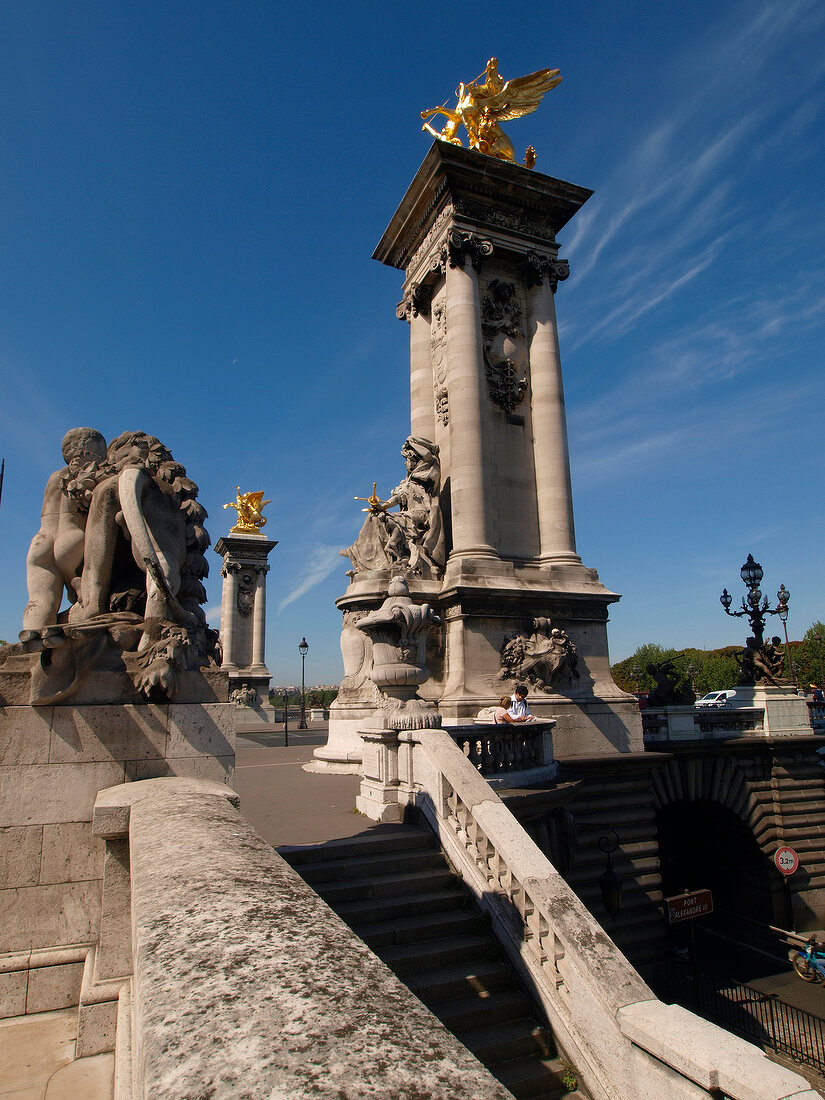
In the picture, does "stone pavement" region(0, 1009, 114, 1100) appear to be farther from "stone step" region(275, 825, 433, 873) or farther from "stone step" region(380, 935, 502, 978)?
"stone step" region(275, 825, 433, 873)

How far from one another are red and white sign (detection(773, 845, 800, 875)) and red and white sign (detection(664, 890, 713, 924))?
7.61 m

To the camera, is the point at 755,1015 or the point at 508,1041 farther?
the point at 755,1015

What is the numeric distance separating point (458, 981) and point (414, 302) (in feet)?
60.9

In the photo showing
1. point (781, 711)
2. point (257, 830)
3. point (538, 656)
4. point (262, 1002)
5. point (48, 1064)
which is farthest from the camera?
point (781, 711)

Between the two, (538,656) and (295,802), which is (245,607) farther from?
(295,802)

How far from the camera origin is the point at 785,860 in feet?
58.5


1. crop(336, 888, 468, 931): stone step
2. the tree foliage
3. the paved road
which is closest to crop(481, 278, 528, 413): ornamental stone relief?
the paved road

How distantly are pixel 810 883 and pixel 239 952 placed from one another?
2154 centimetres

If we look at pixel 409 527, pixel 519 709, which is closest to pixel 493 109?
pixel 409 527

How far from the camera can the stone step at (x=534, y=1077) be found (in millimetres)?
4988

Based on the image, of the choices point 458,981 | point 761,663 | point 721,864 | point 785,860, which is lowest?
point 721,864

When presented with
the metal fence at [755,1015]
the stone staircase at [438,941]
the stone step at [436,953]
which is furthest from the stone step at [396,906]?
the metal fence at [755,1015]

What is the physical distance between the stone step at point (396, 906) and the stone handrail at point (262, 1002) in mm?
4021

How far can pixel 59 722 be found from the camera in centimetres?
498
